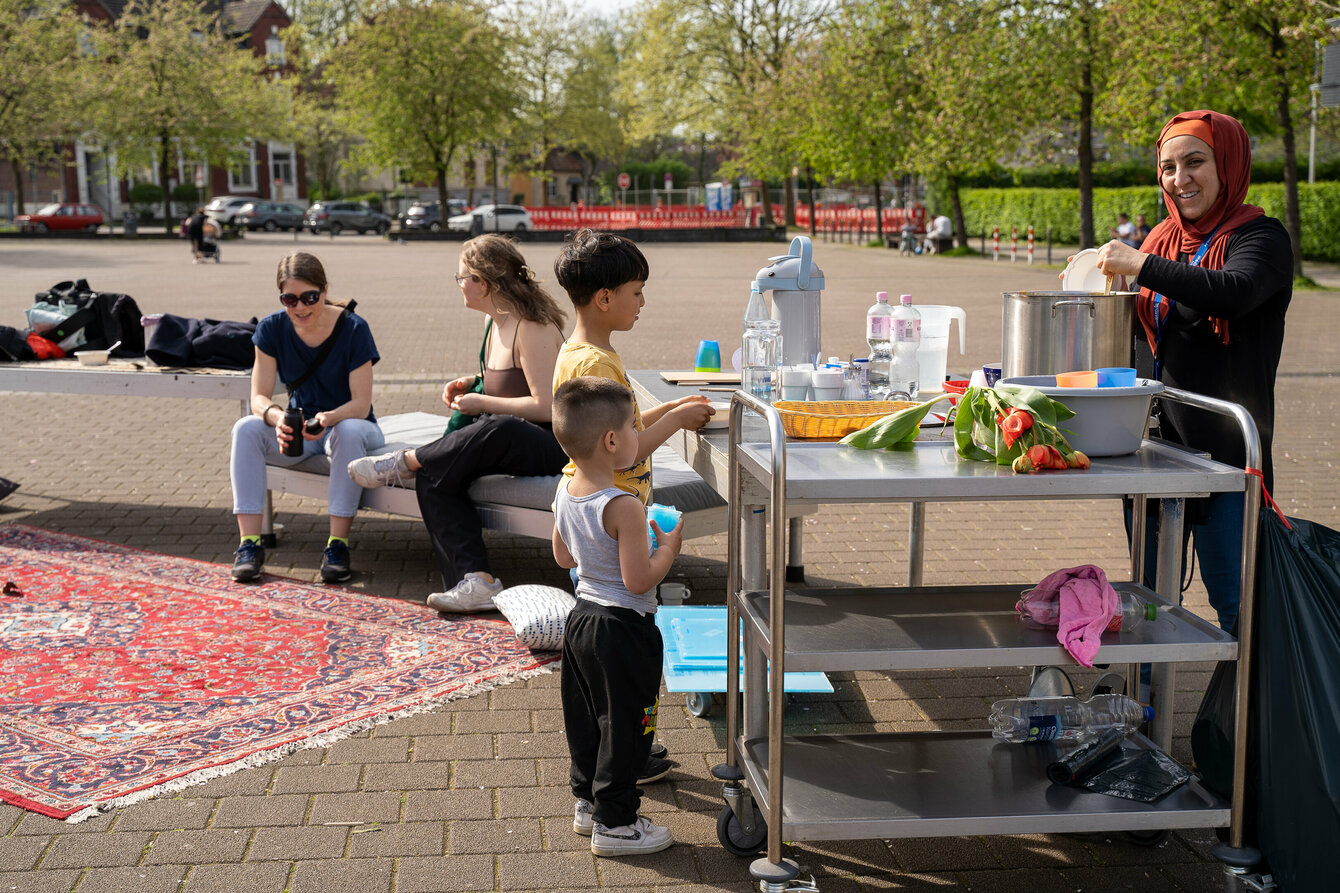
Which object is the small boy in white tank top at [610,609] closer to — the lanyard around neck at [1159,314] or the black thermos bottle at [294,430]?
Answer: the lanyard around neck at [1159,314]

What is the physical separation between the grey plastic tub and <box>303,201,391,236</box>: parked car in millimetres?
50273

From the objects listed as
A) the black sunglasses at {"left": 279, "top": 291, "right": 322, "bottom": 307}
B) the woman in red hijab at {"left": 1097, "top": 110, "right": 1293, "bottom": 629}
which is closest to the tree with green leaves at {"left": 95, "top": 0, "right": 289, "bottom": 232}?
the black sunglasses at {"left": 279, "top": 291, "right": 322, "bottom": 307}

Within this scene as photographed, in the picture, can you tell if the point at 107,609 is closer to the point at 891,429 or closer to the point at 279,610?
the point at 279,610

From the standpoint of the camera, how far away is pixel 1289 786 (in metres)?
2.81

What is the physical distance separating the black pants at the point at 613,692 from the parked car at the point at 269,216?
50.5m

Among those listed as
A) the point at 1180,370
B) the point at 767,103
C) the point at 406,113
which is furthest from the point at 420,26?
the point at 1180,370

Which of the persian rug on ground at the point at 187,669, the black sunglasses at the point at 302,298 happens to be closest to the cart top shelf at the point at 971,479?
the persian rug on ground at the point at 187,669

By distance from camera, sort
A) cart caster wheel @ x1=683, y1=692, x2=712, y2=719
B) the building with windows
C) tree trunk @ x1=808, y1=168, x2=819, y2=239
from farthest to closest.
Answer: the building with windows < tree trunk @ x1=808, y1=168, x2=819, y2=239 < cart caster wheel @ x1=683, y1=692, x2=712, y2=719

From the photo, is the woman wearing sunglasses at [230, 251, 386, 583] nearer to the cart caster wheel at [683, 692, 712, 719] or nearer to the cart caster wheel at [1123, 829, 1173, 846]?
the cart caster wheel at [683, 692, 712, 719]

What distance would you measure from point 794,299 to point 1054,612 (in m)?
1.41

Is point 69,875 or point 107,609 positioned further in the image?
point 107,609

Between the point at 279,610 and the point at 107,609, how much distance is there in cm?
69

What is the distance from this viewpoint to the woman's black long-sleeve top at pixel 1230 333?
3.29 meters

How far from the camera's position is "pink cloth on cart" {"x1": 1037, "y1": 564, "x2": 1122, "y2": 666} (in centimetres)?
292
